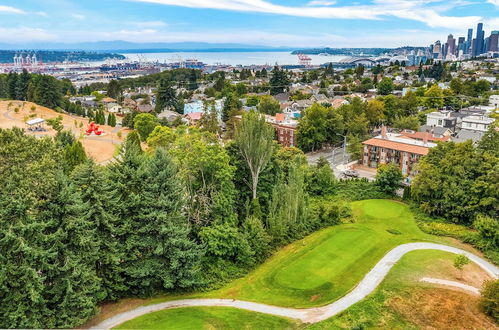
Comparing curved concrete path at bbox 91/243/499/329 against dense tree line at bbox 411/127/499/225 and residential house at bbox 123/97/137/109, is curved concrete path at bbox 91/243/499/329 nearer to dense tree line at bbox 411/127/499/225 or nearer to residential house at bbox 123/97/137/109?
dense tree line at bbox 411/127/499/225

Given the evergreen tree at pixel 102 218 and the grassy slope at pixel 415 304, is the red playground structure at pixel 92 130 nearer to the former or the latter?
the evergreen tree at pixel 102 218

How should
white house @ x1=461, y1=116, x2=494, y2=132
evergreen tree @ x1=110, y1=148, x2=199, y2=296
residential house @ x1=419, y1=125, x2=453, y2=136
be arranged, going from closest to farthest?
1. evergreen tree @ x1=110, y1=148, x2=199, y2=296
2. residential house @ x1=419, y1=125, x2=453, y2=136
3. white house @ x1=461, y1=116, x2=494, y2=132

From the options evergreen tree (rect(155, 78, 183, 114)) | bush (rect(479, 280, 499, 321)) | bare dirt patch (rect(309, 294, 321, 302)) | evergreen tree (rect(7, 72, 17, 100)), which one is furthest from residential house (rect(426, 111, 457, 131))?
evergreen tree (rect(7, 72, 17, 100))

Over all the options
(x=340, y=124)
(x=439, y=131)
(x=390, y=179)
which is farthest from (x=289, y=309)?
(x=439, y=131)

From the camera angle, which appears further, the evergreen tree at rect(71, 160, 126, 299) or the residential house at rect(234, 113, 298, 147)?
the residential house at rect(234, 113, 298, 147)

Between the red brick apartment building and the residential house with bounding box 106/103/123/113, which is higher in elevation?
the residential house with bounding box 106/103/123/113

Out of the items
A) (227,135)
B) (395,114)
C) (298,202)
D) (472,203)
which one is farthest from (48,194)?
(395,114)
